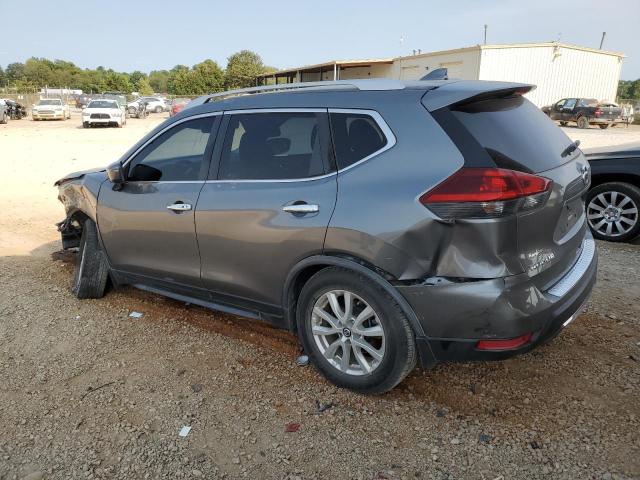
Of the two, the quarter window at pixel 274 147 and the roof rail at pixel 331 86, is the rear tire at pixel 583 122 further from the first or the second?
the quarter window at pixel 274 147

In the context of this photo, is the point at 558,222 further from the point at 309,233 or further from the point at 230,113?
the point at 230,113

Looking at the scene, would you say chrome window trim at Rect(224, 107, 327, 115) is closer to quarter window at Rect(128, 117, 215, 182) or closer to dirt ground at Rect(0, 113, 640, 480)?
quarter window at Rect(128, 117, 215, 182)

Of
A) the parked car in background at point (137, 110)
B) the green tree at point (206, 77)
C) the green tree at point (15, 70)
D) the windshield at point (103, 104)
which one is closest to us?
the windshield at point (103, 104)

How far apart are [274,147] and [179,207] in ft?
2.81

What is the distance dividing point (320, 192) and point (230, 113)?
104 centimetres

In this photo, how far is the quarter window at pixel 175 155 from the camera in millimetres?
3742

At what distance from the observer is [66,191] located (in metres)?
4.96

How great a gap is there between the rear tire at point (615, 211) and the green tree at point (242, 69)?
52282mm

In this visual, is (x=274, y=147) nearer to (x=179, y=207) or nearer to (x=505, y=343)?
(x=179, y=207)

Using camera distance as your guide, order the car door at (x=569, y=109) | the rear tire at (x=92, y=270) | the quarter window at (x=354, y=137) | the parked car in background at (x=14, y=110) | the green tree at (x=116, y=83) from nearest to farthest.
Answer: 1. the quarter window at (x=354, y=137)
2. the rear tire at (x=92, y=270)
3. the car door at (x=569, y=109)
4. the parked car in background at (x=14, y=110)
5. the green tree at (x=116, y=83)

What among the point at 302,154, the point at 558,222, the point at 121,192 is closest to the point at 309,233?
the point at 302,154

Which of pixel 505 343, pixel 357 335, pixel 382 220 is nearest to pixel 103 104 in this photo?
pixel 357 335

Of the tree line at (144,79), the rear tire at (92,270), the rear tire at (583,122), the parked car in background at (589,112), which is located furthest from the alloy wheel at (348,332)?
the tree line at (144,79)

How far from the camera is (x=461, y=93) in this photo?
2.76 m
